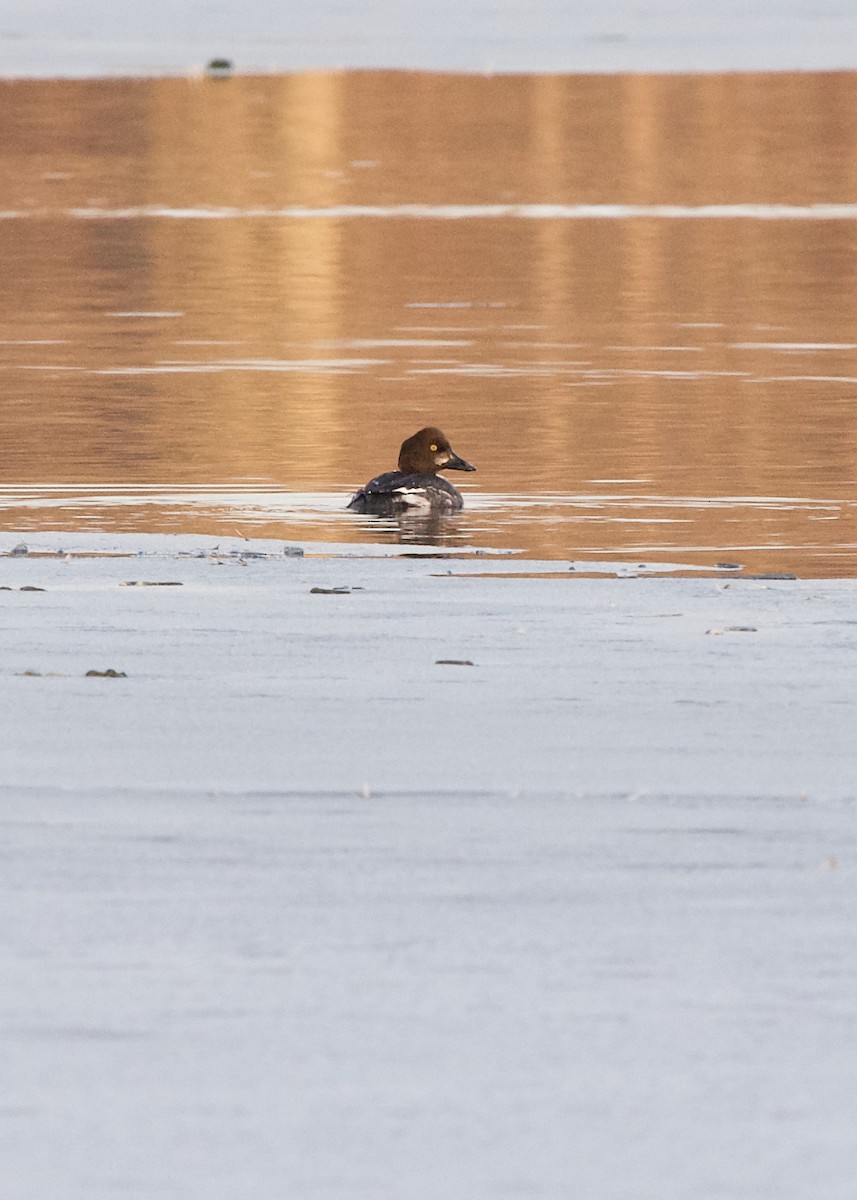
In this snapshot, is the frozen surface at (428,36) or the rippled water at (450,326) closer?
the rippled water at (450,326)

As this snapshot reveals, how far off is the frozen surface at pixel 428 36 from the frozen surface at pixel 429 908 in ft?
154

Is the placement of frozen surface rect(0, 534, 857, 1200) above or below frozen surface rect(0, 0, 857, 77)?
below

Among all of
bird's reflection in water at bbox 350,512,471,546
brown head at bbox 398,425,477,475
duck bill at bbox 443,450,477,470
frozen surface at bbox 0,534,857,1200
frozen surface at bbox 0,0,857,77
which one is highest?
frozen surface at bbox 0,0,857,77

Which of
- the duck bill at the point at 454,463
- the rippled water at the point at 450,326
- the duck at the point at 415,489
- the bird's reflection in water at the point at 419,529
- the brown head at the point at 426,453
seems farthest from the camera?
the duck bill at the point at 454,463

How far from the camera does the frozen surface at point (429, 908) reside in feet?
14.0

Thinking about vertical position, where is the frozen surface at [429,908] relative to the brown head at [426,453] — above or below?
above

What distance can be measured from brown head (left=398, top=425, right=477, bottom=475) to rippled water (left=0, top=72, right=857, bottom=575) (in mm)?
276

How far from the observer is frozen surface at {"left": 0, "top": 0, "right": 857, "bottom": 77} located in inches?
2222

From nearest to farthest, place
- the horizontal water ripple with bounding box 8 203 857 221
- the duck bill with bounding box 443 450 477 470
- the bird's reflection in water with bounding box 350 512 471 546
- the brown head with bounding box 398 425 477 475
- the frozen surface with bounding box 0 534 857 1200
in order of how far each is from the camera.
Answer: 1. the frozen surface with bounding box 0 534 857 1200
2. the bird's reflection in water with bounding box 350 512 471 546
3. the brown head with bounding box 398 425 477 475
4. the duck bill with bounding box 443 450 477 470
5. the horizontal water ripple with bounding box 8 203 857 221

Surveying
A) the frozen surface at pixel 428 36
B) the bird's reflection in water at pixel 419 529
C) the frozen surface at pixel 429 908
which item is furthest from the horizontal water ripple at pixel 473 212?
the frozen surface at pixel 428 36

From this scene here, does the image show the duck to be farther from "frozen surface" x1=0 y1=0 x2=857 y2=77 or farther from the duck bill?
"frozen surface" x1=0 y1=0 x2=857 y2=77

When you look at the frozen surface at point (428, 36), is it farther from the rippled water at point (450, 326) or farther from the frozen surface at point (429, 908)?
the frozen surface at point (429, 908)

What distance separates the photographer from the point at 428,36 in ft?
201

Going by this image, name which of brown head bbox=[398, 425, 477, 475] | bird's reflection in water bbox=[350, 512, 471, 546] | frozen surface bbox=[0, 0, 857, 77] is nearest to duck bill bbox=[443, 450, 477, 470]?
brown head bbox=[398, 425, 477, 475]
